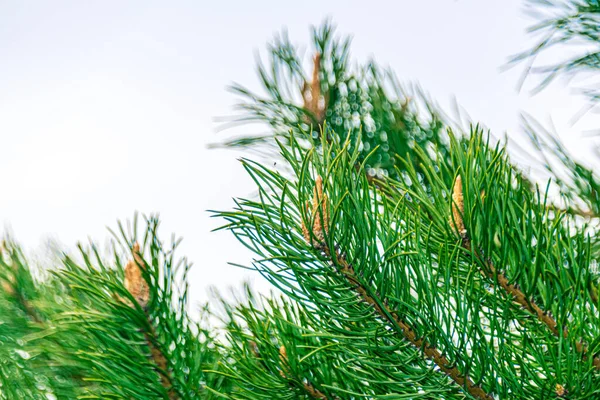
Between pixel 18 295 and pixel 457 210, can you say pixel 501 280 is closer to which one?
pixel 457 210

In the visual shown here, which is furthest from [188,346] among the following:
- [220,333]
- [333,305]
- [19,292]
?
[19,292]

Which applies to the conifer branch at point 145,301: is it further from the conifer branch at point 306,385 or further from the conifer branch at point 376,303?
the conifer branch at point 376,303

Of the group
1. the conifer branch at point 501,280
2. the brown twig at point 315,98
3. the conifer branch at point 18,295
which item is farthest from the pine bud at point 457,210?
the conifer branch at point 18,295

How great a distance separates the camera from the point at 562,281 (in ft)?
1.37

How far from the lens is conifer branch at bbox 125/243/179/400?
536mm

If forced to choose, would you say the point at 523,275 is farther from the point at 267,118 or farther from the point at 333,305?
the point at 267,118

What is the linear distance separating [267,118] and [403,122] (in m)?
0.17

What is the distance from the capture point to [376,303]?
1.27ft

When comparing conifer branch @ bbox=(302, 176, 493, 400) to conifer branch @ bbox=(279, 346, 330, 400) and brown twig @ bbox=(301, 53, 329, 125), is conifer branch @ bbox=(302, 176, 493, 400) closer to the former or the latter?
conifer branch @ bbox=(279, 346, 330, 400)

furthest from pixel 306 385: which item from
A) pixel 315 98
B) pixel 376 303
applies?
pixel 315 98

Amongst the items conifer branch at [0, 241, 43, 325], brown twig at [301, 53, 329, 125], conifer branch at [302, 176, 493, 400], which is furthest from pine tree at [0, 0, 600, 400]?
brown twig at [301, 53, 329, 125]

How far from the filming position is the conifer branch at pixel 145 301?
54cm

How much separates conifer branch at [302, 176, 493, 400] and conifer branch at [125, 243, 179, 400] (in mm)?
218

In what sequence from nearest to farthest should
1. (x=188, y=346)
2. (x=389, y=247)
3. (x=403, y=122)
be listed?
(x=389, y=247) < (x=188, y=346) < (x=403, y=122)
